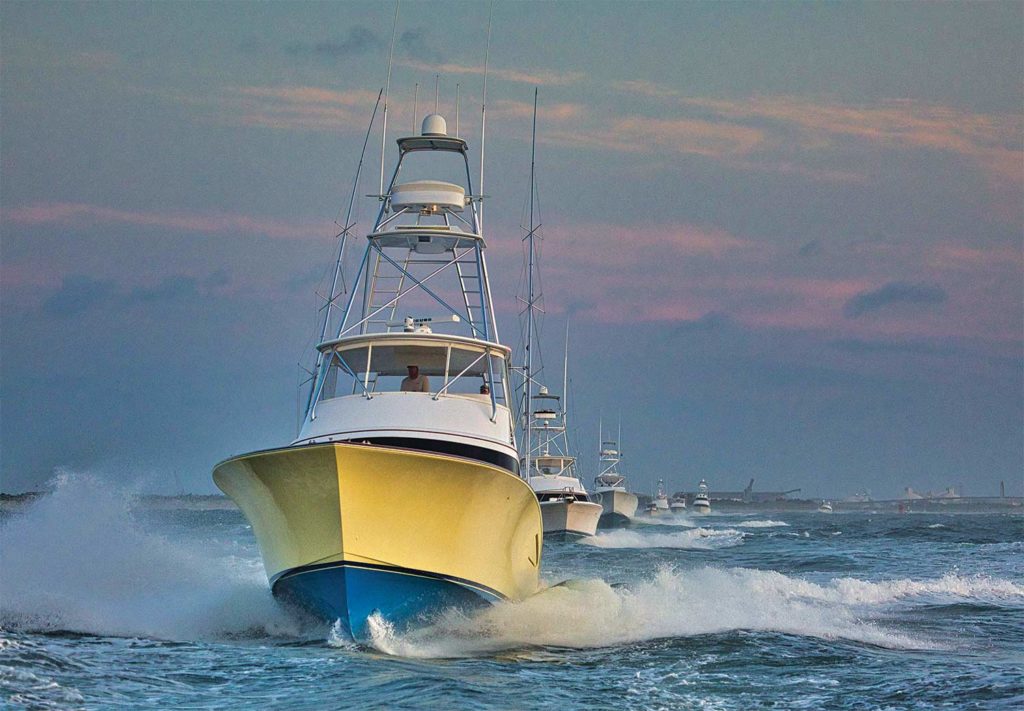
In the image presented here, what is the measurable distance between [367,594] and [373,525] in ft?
2.91

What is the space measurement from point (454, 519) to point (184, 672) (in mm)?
3742

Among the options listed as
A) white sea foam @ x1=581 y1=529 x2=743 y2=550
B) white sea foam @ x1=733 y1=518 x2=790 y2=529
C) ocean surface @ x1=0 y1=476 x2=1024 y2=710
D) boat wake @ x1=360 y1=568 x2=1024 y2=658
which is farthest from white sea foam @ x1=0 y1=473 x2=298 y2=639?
white sea foam @ x1=733 y1=518 x2=790 y2=529

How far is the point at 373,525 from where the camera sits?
1381 cm

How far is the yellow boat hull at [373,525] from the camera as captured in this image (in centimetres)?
1370

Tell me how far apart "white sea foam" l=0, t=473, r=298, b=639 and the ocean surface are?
0.04 metres

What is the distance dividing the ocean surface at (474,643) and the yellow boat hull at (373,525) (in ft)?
1.75

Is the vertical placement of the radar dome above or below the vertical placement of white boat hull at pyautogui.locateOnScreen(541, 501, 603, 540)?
above

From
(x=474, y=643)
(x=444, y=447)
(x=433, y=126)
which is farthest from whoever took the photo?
(x=433, y=126)

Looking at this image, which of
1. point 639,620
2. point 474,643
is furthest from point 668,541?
point 474,643

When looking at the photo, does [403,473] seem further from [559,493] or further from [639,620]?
[559,493]

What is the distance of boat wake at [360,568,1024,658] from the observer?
1477cm

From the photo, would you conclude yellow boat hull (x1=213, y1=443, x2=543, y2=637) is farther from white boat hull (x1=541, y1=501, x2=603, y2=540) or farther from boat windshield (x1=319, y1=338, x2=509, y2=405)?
white boat hull (x1=541, y1=501, x2=603, y2=540)

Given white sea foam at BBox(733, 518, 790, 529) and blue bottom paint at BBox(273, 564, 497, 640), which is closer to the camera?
blue bottom paint at BBox(273, 564, 497, 640)

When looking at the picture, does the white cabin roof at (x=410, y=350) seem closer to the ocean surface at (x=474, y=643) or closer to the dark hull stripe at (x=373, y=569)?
the dark hull stripe at (x=373, y=569)
